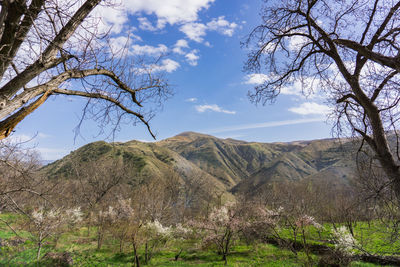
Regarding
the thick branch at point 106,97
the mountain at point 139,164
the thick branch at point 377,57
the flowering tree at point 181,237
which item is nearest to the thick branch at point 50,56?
the thick branch at point 106,97

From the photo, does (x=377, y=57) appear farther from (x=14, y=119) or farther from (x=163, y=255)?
(x=163, y=255)

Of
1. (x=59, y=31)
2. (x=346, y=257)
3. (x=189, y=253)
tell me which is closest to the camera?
(x=59, y=31)

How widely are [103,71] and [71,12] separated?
94 centimetres

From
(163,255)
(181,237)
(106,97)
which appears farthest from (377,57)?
(181,237)

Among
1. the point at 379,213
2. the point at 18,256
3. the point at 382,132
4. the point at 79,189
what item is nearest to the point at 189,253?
the point at 18,256

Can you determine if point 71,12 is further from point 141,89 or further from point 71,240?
point 71,240

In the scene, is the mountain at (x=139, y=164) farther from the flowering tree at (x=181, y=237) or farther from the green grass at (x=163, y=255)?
the green grass at (x=163, y=255)

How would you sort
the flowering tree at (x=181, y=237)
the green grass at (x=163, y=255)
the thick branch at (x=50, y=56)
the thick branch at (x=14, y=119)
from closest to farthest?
the thick branch at (x=14, y=119)
the thick branch at (x=50, y=56)
the green grass at (x=163, y=255)
the flowering tree at (x=181, y=237)

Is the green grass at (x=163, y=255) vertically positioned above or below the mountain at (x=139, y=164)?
below

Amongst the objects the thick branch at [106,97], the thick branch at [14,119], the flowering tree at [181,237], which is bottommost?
the flowering tree at [181,237]

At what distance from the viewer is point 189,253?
19828 millimetres

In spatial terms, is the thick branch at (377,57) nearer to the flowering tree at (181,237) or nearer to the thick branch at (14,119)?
the thick branch at (14,119)

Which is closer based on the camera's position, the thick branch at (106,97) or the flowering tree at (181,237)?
the thick branch at (106,97)

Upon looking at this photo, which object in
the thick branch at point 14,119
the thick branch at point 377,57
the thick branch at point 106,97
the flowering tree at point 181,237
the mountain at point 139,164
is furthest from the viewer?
the mountain at point 139,164
